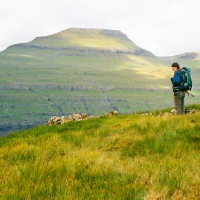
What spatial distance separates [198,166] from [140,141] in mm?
3659

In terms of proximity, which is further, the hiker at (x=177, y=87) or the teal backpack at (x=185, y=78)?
the hiker at (x=177, y=87)

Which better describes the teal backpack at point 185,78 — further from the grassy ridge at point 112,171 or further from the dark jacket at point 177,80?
the grassy ridge at point 112,171

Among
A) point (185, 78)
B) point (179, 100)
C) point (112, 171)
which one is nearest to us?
point (112, 171)

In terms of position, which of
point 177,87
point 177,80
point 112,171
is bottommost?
point 112,171

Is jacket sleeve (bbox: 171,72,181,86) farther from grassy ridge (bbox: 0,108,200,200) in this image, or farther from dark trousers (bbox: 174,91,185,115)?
grassy ridge (bbox: 0,108,200,200)

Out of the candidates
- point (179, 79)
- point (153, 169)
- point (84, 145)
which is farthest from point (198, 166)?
point (179, 79)

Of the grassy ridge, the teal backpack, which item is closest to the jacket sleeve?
the teal backpack

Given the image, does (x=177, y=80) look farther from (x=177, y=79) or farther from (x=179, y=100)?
(x=179, y=100)

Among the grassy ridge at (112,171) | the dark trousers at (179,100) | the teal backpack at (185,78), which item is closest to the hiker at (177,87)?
the dark trousers at (179,100)

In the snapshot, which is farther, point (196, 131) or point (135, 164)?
point (196, 131)

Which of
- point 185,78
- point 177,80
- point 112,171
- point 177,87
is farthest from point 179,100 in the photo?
point 112,171

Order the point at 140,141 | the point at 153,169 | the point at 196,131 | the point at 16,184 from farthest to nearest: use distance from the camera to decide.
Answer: the point at 196,131 < the point at 140,141 < the point at 153,169 < the point at 16,184

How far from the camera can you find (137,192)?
5766mm

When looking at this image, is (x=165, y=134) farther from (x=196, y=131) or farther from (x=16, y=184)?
(x=16, y=184)
